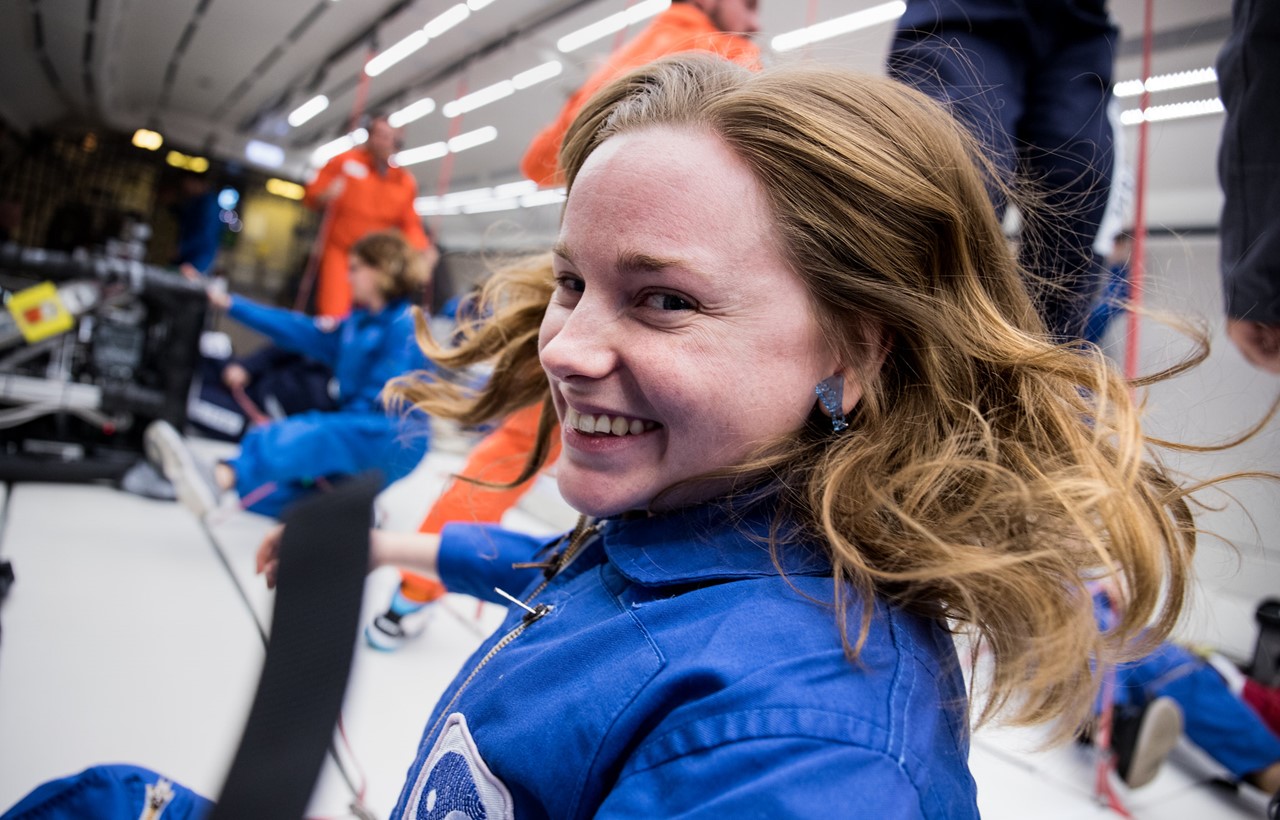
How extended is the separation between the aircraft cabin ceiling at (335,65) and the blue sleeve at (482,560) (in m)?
2.37

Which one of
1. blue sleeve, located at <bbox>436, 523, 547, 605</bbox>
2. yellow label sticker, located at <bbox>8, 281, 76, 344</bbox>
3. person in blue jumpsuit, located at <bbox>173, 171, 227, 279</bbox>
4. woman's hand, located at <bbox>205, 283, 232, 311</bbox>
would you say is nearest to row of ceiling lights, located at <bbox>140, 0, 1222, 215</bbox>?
person in blue jumpsuit, located at <bbox>173, 171, 227, 279</bbox>

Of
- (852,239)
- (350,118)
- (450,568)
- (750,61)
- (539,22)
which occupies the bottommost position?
(450,568)

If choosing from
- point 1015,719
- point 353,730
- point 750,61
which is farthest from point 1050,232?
point 353,730

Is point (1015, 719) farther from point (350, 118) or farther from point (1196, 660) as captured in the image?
point (350, 118)

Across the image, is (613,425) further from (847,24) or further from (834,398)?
(847,24)

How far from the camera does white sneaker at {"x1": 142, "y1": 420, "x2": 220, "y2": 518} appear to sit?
6.86 feet

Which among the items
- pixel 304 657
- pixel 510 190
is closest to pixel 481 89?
pixel 510 190

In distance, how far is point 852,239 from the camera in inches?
22.9

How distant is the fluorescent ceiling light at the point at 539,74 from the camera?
5141mm

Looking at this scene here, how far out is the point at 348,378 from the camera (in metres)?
2.66

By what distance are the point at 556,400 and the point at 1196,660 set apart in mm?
1934

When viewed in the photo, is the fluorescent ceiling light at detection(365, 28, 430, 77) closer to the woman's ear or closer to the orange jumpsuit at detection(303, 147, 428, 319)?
the orange jumpsuit at detection(303, 147, 428, 319)

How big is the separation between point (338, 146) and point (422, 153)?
27.6 inches

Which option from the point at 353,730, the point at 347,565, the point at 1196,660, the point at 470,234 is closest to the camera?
the point at 347,565
